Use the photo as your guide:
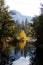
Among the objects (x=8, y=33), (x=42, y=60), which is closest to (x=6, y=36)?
(x=8, y=33)

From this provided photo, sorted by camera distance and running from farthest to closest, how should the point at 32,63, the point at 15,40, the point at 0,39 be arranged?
the point at 15,40 → the point at 0,39 → the point at 32,63

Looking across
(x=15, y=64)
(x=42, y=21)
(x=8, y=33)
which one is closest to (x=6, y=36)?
(x=8, y=33)

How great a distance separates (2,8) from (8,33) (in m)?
1.79

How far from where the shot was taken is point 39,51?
8031mm

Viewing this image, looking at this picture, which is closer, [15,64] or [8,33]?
[15,64]

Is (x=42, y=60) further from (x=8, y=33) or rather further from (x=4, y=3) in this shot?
(x=4, y=3)

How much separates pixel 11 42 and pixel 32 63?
8468mm

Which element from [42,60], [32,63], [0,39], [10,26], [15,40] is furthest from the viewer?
[15,40]

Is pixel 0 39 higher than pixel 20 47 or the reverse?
higher

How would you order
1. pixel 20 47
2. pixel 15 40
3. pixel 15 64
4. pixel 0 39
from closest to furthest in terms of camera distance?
pixel 15 64 < pixel 0 39 < pixel 20 47 < pixel 15 40

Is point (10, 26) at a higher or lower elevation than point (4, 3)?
lower

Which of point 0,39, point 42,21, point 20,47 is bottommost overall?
point 20,47

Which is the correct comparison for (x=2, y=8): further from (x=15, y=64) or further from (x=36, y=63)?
(x=36, y=63)

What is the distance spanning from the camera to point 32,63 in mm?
8359
